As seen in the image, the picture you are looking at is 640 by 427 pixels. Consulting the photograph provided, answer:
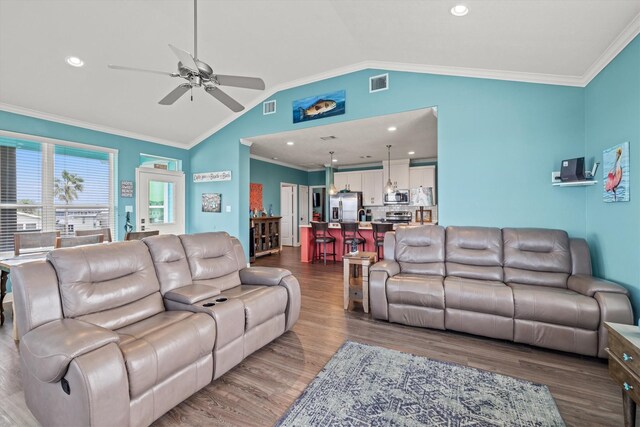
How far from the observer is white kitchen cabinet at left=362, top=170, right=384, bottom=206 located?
8398 mm

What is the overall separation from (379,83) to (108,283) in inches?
160

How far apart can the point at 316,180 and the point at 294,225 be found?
1815 mm

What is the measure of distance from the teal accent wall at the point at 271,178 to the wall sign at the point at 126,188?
3011 millimetres

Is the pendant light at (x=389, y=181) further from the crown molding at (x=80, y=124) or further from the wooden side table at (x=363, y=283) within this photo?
the crown molding at (x=80, y=124)

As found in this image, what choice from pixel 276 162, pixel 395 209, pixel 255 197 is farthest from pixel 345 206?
pixel 255 197

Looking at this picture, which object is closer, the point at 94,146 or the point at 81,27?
the point at 81,27

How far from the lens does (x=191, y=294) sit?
7.34 ft

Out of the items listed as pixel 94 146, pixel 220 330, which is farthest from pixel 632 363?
pixel 94 146

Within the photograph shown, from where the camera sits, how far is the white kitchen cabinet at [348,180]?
8.66 m

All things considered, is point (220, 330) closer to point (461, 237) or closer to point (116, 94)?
point (461, 237)

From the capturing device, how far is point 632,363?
145 centimetres

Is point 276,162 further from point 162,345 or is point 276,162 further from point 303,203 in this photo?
point 162,345

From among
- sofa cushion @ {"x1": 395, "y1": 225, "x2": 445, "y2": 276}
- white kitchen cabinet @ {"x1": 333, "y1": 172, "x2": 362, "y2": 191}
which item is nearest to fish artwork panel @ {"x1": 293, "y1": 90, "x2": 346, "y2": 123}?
sofa cushion @ {"x1": 395, "y1": 225, "x2": 445, "y2": 276}

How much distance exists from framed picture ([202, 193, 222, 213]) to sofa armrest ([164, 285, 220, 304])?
144 inches
